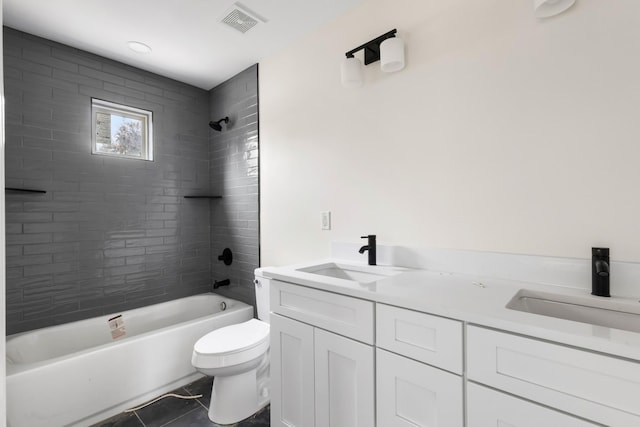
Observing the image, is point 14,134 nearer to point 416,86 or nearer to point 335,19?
point 335,19

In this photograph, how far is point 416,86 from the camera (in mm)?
1559

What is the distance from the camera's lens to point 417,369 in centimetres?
97

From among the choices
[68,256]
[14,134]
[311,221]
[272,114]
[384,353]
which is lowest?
[384,353]

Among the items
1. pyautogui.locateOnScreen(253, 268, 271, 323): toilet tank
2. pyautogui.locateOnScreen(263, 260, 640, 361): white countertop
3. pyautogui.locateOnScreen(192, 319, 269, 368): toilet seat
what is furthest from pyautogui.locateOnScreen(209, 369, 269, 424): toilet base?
pyautogui.locateOnScreen(263, 260, 640, 361): white countertop

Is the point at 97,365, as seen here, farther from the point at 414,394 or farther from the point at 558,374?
the point at 558,374

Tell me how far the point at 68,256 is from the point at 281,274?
190 centimetres

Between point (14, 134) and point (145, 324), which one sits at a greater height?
point (14, 134)

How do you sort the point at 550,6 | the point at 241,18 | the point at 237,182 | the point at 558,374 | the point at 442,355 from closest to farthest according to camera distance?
1. the point at 558,374
2. the point at 442,355
3. the point at 550,6
4. the point at 241,18
5. the point at 237,182

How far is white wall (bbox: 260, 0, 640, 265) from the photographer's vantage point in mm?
1076

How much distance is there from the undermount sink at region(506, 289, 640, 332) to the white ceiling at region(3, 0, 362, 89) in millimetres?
1843

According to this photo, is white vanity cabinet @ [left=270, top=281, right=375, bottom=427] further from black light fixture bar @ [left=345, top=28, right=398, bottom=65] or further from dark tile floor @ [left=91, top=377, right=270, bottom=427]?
black light fixture bar @ [left=345, top=28, right=398, bottom=65]

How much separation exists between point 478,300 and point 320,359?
68 centimetres

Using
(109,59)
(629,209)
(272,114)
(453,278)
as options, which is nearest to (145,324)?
(272,114)

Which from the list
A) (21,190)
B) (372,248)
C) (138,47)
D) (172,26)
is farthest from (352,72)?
(21,190)
